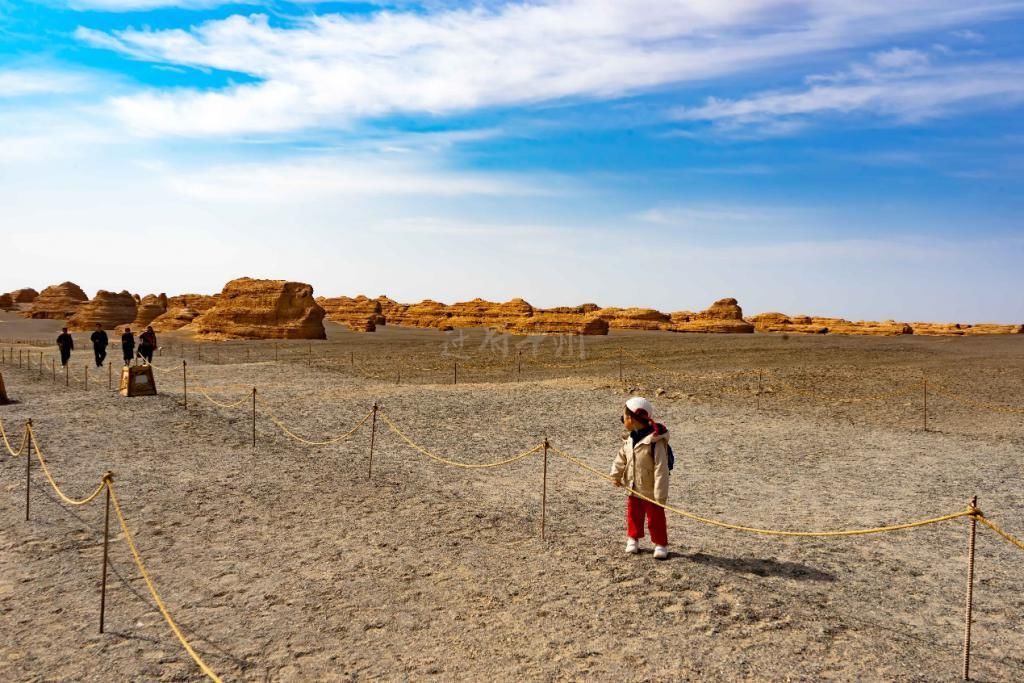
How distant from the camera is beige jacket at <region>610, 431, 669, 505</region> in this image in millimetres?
7160

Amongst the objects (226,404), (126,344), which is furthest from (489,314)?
(226,404)

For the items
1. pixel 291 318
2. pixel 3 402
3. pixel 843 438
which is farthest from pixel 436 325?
pixel 843 438

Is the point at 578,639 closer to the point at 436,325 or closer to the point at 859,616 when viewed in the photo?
the point at 859,616

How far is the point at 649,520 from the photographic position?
7.31m

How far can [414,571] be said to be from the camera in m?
7.08

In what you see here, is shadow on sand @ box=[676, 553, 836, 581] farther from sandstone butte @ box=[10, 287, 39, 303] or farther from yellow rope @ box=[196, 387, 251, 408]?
sandstone butte @ box=[10, 287, 39, 303]

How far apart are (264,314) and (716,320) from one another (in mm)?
45845

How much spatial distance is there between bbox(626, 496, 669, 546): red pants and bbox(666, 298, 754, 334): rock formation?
6657 centimetres

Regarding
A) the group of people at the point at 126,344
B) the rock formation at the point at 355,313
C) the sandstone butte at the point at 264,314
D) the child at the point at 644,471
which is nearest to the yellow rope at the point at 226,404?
the group of people at the point at 126,344

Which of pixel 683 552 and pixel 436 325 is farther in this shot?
pixel 436 325

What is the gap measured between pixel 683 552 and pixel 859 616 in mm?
1851

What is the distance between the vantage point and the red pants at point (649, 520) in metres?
7.32

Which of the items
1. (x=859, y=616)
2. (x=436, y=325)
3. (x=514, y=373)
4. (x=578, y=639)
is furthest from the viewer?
(x=436, y=325)

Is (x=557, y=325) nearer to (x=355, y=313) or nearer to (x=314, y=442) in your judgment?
(x=355, y=313)
